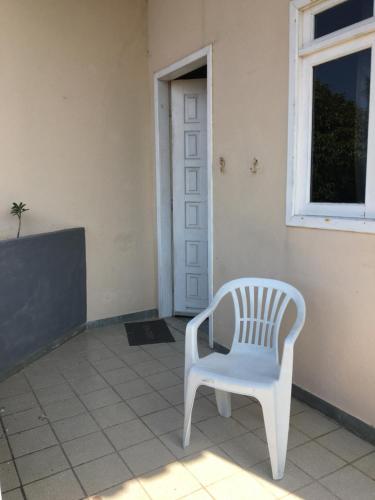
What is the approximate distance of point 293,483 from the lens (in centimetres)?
182

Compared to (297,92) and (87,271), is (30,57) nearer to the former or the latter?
(87,271)

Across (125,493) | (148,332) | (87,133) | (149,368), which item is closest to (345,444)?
(125,493)

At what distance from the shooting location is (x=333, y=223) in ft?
7.23

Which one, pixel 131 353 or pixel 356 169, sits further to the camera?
pixel 131 353

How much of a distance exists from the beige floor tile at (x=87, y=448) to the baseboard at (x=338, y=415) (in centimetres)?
120

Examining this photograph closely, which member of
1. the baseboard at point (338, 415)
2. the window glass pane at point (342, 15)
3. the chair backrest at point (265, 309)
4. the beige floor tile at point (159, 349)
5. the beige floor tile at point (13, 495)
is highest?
the window glass pane at point (342, 15)

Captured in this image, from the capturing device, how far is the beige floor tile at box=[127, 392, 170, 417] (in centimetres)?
246

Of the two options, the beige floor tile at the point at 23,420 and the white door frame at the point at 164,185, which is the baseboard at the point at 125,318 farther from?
the beige floor tile at the point at 23,420

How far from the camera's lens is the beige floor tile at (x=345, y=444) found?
2020 mm

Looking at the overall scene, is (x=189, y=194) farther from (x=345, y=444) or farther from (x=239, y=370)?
(x=345, y=444)

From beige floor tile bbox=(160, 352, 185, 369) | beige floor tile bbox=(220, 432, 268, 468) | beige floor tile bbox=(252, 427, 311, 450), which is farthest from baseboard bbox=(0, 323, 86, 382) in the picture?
beige floor tile bbox=(252, 427, 311, 450)

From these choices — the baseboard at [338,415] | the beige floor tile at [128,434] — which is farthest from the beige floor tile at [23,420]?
the baseboard at [338,415]

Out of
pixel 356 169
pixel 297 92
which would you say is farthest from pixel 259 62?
pixel 356 169

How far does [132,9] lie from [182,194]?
70.2 inches
